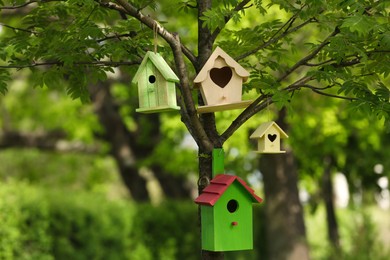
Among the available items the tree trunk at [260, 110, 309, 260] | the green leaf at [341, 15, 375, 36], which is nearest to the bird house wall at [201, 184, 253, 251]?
the green leaf at [341, 15, 375, 36]

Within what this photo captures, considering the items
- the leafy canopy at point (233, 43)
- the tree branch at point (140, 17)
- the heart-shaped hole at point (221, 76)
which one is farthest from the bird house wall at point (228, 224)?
the tree branch at point (140, 17)

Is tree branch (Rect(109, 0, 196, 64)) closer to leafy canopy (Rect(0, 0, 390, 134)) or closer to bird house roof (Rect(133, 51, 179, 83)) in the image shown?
leafy canopy (Rect(0, 0, 390, 134))

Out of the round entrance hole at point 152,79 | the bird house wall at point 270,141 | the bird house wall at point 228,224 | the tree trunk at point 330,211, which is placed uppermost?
the round entrance hole at point 152,79

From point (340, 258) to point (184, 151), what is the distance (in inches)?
129

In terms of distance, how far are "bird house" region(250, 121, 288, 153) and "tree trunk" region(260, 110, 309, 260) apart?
632 cm

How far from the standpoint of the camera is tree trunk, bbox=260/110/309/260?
1231cm

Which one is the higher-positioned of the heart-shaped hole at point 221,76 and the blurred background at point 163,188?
the heart-shaped hole at point 221,76

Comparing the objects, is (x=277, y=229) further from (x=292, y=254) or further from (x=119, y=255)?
(x=119, y=255)

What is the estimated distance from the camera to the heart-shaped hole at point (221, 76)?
17.7 feet

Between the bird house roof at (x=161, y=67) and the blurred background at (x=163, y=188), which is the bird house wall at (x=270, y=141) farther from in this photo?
the blurred background at (x=163, y=188)

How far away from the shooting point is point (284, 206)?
1246 cm

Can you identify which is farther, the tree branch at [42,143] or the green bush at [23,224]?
the tree branch at [42,143]

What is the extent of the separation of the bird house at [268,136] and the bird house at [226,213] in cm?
43

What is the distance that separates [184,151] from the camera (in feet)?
45.5
